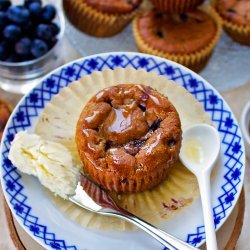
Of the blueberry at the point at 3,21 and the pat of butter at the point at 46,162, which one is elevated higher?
the blueberry at the point at 3,21

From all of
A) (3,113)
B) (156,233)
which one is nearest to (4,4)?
(3,113)

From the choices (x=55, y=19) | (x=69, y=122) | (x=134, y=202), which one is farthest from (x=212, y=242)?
(x=55, y=19)

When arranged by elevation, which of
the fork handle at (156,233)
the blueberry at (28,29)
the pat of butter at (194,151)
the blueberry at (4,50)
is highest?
the pat of butter at (194,151)

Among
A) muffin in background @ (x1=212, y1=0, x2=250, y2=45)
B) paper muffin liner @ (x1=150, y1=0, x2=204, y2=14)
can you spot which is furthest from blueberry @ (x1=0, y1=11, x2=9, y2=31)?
muffin in background @ (x1=212, y1=0, x2=250, y2=45)

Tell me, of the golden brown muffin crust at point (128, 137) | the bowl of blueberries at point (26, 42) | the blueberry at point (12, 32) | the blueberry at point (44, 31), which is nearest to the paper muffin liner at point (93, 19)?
the bowl of blueberries at point (26, 42)

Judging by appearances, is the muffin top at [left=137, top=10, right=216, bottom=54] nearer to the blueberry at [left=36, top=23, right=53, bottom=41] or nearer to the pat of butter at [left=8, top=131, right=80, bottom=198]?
the blueberry at [left=36, top=23, right=53, bottom=41]

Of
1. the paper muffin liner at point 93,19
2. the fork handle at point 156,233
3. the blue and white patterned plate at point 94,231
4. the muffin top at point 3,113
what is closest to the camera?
the fork handle at point 156,233

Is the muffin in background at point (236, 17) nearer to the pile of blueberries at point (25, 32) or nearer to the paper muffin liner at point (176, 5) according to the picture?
the paper muffin liner at point (176, 5)
